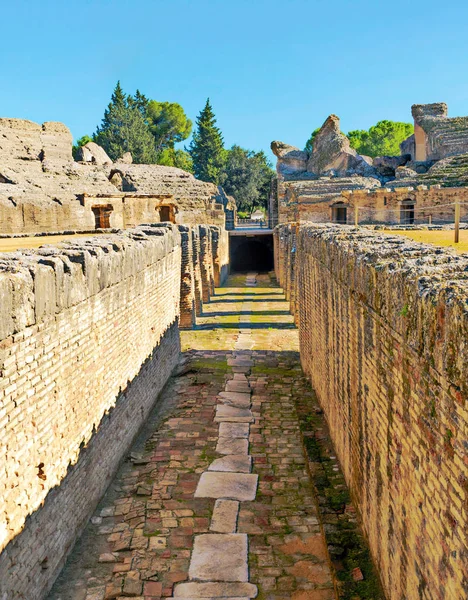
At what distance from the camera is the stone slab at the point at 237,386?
9992 mm

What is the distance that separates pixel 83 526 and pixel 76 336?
74.1 inches

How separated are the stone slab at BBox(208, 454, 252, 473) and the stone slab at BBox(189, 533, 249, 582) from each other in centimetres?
139

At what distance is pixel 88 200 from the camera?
23.4m

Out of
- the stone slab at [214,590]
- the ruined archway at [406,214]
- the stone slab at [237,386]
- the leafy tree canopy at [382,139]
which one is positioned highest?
the leafy tree canopy at [382,139]

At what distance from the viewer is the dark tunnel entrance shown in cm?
3412

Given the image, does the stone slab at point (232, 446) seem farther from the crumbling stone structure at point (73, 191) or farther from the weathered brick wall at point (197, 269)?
the crumbling stone structure at point (73, 191)

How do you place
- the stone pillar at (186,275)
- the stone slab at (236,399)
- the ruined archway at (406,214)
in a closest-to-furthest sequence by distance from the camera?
1. the stone slab at (236,399)
2. the stone pillar at (186,275)
3. the ruined archway at (406,214)

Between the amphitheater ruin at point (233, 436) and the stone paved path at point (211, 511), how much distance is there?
0.9 inches

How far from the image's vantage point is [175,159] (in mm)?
60625

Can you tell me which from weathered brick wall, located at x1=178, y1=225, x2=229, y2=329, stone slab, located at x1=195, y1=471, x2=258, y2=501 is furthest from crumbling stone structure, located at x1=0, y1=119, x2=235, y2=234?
stone slab, located at x1=195, y1=471, x2=258, y2=501

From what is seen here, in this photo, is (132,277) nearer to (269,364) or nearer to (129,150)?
(269,364)

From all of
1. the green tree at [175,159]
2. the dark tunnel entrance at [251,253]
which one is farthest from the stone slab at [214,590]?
the green tree at [175,159]

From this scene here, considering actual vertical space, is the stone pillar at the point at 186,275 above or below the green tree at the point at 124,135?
below

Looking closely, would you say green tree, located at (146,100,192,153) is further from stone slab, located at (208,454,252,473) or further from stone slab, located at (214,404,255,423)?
stone slab, located at (208,454,252,473)
